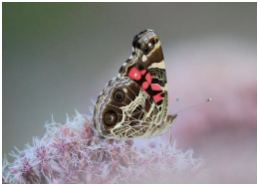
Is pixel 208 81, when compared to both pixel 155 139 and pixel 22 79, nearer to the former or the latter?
pixel 155 139

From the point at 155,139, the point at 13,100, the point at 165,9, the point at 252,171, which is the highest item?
the point at 165,9

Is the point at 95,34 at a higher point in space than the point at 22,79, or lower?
higher

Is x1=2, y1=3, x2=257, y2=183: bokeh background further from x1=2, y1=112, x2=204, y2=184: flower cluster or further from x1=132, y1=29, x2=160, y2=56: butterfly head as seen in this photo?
x1=132, y1=29, x2=160, y2=56: butterfly head

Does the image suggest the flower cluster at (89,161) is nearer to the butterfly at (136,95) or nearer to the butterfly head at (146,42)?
the butterfly at (136,95)

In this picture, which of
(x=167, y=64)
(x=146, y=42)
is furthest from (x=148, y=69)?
(x=167, y=64)

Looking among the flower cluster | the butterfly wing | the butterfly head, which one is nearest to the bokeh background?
the flower cluster

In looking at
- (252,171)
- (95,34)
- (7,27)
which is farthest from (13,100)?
(252,171)

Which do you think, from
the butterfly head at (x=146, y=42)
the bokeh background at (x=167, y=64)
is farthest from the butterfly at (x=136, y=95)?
the bokeh background at (x=167, y=64)
